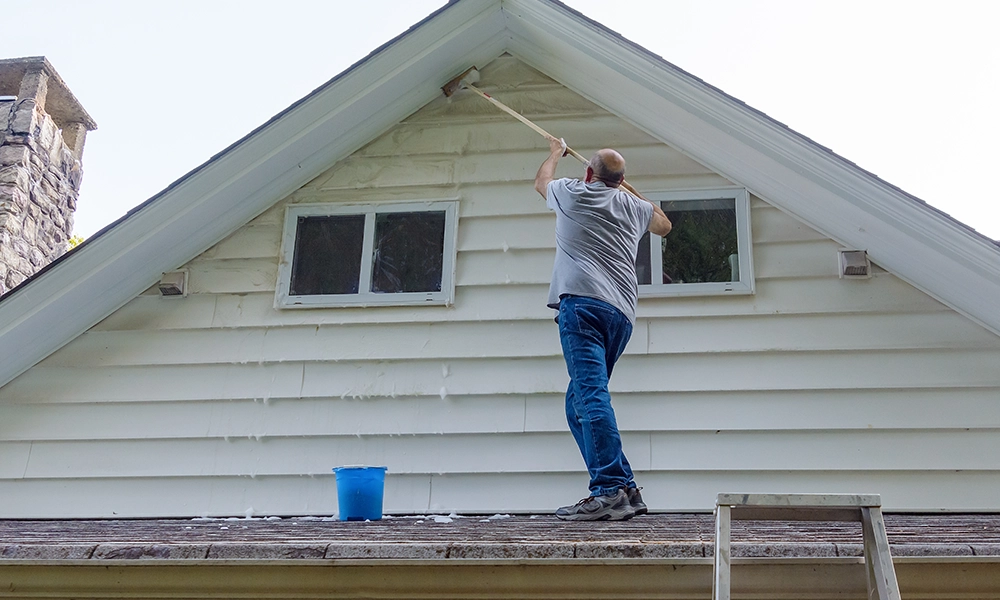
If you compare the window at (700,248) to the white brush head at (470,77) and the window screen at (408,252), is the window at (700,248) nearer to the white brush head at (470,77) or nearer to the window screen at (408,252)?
the window screen at (408,252)

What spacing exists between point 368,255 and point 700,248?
1.90 metres

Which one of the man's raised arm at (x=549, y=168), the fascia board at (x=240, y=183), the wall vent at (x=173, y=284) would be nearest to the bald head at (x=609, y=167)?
the man's raised arm at (x=549, y=168)

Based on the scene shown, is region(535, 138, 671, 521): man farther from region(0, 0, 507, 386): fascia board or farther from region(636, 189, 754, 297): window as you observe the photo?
region(0, 0, 507, 386): fascia board

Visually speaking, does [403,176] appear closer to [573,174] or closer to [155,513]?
[573,174]

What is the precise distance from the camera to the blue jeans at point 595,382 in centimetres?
374

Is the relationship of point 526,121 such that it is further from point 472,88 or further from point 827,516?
point 827,516

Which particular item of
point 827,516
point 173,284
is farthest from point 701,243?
point 173,284

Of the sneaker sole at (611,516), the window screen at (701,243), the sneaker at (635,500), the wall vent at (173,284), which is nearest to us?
the sneaker sole at (611,516)

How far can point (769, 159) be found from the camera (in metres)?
4.75

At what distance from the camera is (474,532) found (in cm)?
333

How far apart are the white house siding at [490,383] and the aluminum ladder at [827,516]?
7.07ft

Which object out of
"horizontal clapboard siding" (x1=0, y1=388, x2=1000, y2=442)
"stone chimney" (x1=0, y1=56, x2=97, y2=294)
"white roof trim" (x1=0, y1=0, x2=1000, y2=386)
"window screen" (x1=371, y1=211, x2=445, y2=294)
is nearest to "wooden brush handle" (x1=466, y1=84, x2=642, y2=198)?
"white roof trim" (x1=0, y1=0, x2=1000, y2=386)

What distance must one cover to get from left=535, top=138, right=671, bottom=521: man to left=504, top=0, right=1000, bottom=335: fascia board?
2.18 feet

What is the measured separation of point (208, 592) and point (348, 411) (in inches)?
84.9
